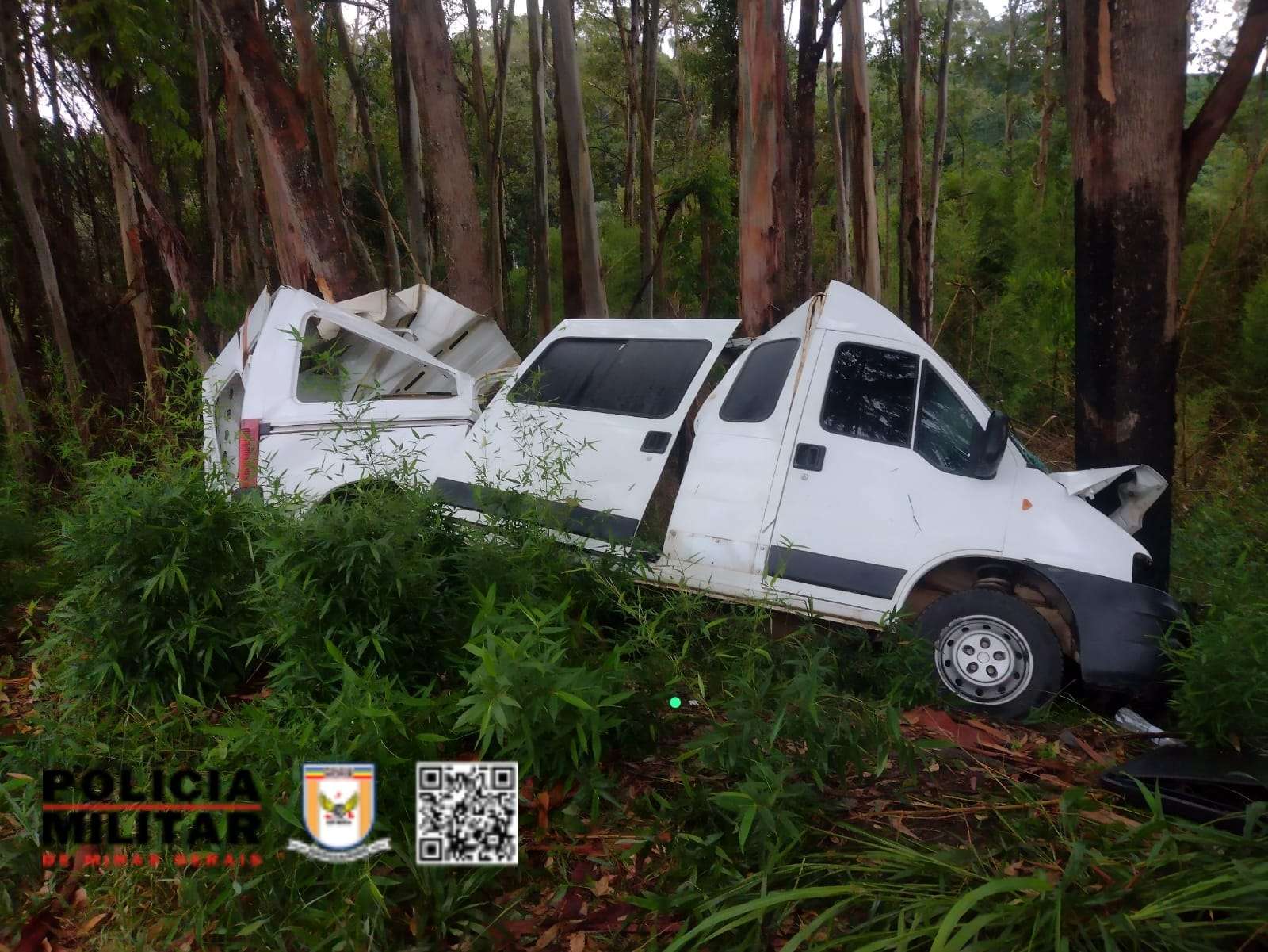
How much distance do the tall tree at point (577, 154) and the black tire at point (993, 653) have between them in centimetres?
768

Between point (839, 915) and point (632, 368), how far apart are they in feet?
11.4

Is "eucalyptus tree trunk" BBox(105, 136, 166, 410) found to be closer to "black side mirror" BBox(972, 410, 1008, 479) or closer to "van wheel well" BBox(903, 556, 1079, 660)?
"van wheel well" BBox(903, 556, 1079, 660)

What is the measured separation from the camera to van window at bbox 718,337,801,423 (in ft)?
16.6

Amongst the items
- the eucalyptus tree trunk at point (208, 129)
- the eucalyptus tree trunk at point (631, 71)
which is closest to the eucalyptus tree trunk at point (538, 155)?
the eucalyptus tree trunk at point (631, 71)

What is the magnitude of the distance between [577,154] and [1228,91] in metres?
7.91

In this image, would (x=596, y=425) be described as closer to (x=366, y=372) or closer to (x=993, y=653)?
(x=366, y=372)

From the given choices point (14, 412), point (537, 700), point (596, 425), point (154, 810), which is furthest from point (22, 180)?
point (537, 700)

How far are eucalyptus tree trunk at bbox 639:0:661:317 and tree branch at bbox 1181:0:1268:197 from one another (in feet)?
33.7

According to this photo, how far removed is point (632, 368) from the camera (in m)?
5.52

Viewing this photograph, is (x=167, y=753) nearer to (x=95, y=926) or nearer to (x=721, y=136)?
(x=95, y=926)

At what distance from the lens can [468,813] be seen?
3.17 m

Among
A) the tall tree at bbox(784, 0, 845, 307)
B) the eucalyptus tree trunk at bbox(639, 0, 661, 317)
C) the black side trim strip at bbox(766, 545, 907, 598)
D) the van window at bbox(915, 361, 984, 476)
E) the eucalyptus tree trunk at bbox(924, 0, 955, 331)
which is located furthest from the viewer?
the eucalyptus tree trunk at bbox(639, 0, 661, 317)

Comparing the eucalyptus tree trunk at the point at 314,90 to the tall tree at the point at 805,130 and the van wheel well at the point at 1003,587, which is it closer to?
the tall tree at the point at 805,130

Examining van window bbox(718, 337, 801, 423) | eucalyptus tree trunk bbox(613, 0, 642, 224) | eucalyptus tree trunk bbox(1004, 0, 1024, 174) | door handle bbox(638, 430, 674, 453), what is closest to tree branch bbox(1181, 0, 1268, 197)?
van window bbox(718, 337, 801, 423)
